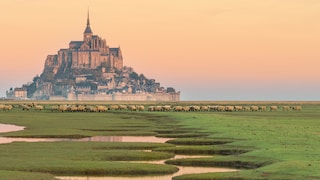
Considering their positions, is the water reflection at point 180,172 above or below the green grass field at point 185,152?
below

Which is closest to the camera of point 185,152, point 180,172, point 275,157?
point 180,172

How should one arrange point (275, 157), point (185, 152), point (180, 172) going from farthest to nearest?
1. point (185, 152)
2. point (275, 157)
3. point (180, 172)

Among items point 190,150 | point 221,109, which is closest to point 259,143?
point 190,150

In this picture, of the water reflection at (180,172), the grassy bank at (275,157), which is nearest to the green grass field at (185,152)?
the grassy bank at (275,157)

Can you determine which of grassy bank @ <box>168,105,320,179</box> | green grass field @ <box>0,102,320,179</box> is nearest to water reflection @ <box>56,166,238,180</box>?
green grass field @ <box>0,102,320,179</box>

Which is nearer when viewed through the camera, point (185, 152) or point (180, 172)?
point (180, 172)

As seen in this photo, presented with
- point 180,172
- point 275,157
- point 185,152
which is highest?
point 275,157

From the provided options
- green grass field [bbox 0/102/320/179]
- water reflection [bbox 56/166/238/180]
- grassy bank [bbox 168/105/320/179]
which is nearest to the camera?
grassy bank [bbox 168/105/320/179]

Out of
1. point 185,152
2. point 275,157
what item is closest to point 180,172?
point 275,157

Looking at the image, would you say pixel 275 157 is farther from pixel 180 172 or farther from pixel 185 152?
pixel 185 152

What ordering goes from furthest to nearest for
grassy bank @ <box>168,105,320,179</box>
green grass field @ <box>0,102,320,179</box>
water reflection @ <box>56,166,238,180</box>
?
green grass field @ <box>0,102,320,179</box>
water reflection @ <box>56,166,238,180</box>
grassy bank @ <box>168,105,320,179</box>

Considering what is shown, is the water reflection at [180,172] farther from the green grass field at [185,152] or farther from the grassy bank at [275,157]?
the grassy bank at [275,157]

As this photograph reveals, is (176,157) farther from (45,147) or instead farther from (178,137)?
(178,137)

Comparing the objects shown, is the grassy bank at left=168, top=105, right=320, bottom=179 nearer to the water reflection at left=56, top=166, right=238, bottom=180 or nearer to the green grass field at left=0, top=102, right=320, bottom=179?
the green grass field at left=0, top=102, right=320, bottom=179
